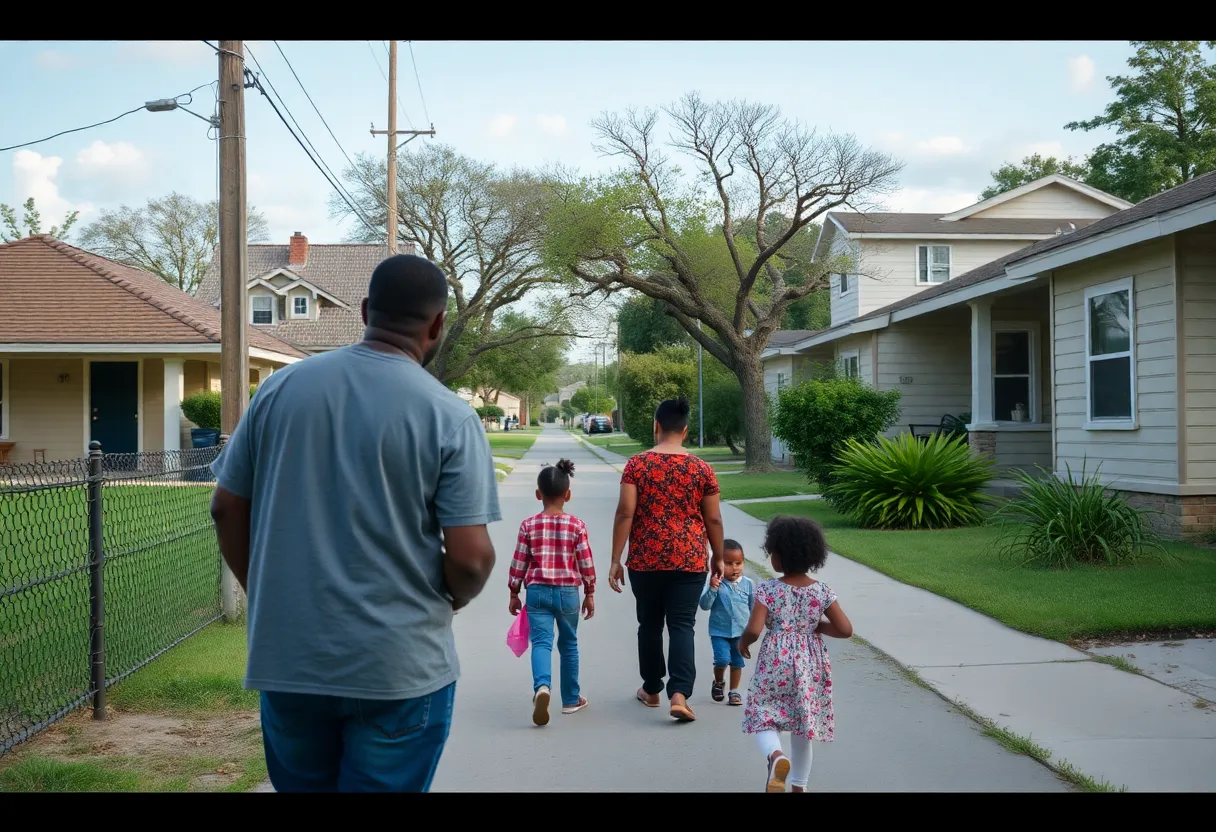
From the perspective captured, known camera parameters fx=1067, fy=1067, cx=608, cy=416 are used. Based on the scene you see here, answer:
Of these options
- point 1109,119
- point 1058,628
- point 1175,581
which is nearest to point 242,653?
point 1058,628

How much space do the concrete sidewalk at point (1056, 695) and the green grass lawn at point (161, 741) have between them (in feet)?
13.2

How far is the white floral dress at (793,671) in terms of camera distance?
460 centimetres

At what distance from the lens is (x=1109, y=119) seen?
153 ft

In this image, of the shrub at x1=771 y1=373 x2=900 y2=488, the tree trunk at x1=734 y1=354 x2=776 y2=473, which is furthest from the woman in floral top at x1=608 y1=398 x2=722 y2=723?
the tree trunk at x1=734 y1=354 x2=776 y2=473

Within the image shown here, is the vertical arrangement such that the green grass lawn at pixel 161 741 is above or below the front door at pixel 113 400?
below

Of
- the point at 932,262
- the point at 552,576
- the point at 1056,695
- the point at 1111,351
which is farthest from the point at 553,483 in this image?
the point at 932,262

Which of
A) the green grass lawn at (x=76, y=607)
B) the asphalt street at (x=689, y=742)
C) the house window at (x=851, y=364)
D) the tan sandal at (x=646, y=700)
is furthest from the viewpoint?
the house window at (x=851, y=364)

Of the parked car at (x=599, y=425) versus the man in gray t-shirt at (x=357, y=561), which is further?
the parked car at (x=599, y=425)

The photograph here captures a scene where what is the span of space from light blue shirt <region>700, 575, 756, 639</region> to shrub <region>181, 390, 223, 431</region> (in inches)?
844

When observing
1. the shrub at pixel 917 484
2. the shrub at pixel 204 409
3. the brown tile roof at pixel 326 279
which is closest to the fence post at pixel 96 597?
the shrub at pixel 917 484

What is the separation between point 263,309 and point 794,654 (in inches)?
1420

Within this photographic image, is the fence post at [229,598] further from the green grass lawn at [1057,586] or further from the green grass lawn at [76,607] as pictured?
the green grass lawn at [1057,586]

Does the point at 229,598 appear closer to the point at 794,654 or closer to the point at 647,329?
the point at 794,654

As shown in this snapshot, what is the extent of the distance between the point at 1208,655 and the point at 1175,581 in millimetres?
2534
